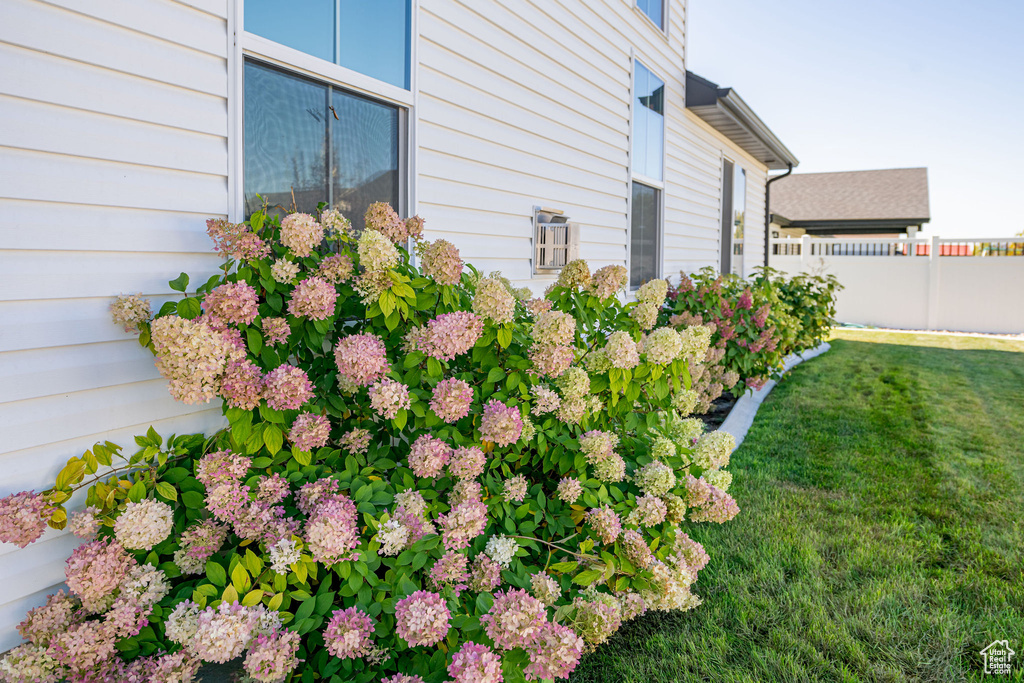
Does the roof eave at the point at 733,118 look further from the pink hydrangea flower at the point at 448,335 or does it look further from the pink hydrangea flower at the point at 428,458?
the pink hydrangea flower at the point at 428,458

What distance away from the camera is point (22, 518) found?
1.59 metres

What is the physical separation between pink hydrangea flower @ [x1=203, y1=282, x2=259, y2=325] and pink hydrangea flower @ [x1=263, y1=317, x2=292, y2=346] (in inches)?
2.7

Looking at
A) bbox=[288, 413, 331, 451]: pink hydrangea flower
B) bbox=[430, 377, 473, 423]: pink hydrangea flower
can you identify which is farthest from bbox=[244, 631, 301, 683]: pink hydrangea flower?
bbox=[430, 377, 473, 423]: pink hydrangea flower

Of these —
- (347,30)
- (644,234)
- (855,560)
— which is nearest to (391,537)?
(347,30)

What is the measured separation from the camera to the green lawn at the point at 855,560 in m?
2.26

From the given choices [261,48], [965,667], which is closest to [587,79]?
[261,48]

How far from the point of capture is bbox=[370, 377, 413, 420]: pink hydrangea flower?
6.37ft

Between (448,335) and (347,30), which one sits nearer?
(448,335)

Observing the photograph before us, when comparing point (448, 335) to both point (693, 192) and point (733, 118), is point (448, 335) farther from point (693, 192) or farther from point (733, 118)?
point (733, 118)

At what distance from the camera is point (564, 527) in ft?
7.91

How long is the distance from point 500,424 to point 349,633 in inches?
31.4

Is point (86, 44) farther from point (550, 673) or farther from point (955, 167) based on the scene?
point (955, 167)

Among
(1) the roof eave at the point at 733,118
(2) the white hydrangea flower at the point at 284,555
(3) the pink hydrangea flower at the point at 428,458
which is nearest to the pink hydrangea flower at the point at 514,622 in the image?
(3) the pink hydrangea flower at the point at 428,458

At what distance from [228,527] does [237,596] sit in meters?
0.37
